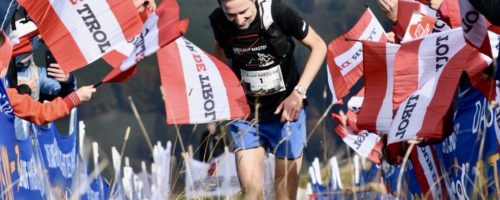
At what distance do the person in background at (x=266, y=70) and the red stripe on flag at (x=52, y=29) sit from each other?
82 cm

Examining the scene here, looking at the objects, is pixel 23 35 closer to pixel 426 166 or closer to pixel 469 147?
pixel 426 166

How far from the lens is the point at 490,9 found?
6859mm

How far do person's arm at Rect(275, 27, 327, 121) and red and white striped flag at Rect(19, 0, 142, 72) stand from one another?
101 centimetres

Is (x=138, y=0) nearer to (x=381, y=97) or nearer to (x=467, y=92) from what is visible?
(x=381, y=97)

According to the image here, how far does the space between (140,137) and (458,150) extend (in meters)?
7.67

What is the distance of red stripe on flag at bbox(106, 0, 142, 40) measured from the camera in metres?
8.90

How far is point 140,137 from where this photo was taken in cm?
1531

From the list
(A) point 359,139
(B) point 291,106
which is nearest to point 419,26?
(B) point 291,106

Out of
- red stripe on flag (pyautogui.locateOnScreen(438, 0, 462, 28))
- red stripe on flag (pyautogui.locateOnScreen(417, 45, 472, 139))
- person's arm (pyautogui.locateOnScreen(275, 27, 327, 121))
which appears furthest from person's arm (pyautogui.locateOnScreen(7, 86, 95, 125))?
red stripe on flag (pyautogui.locateOnScreen(438, 0, 462, 28))

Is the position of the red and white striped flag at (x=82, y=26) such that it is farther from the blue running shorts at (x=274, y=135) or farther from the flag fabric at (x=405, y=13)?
the flag fabric at (x=405, y=13)

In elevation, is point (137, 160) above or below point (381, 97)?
below

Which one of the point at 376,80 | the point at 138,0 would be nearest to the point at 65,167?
the point at 138,0

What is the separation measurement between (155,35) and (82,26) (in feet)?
3.99

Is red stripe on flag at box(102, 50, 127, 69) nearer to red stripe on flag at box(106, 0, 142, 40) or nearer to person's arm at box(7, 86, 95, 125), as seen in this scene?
red stripe on flag at box(106, 0, 142, 40)
